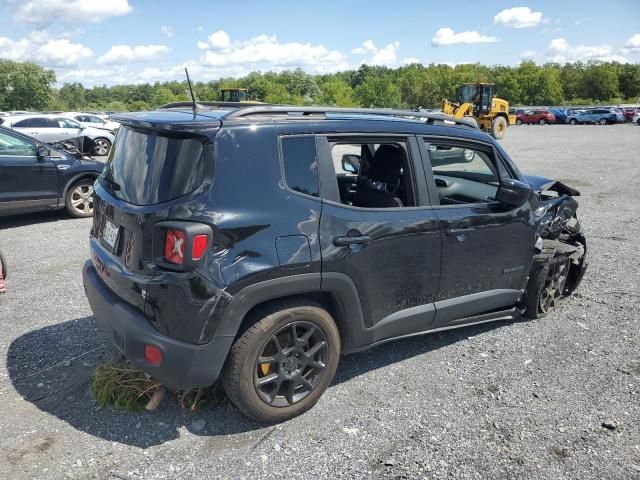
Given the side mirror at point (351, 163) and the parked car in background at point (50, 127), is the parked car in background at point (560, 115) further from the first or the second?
the side mirror at point (351, 163)

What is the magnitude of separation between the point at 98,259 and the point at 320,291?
1437mm

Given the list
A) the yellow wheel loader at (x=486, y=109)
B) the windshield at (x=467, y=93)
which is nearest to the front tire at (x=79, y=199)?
the yellow wheel loader at (x=486, y=109)

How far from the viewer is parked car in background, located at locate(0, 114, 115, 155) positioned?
17797 millimetres

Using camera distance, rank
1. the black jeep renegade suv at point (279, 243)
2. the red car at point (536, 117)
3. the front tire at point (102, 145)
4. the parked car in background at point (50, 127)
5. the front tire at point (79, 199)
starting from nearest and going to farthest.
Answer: the black jeep renegade suv at point (279, 243) → the front tire at point (79, 199) → the parked car in background at point (50, 127) → the front tire at point (102, 145) → the red car at point (536, 117)

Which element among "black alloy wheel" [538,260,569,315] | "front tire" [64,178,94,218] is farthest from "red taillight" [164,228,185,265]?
"front tire" [64,178,94,218]

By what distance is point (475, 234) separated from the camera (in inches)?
152

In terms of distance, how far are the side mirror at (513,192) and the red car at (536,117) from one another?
49.0 m

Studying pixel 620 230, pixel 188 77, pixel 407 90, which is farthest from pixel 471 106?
pixel 407 90

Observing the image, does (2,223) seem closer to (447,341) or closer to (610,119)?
(447,341)

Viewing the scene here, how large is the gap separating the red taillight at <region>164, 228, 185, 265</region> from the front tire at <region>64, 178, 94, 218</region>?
259 inches

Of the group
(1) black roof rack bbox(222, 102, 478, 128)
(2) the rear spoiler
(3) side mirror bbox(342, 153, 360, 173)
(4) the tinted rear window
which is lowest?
(3) side mirror bbox(342, 153, 360, 173)

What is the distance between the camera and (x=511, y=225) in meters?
4.11

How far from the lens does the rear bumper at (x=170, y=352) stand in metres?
2.80

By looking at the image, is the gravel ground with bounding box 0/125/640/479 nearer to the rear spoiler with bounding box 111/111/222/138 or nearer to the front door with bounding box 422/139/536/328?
the front door with bounding box 422/139/536/328
